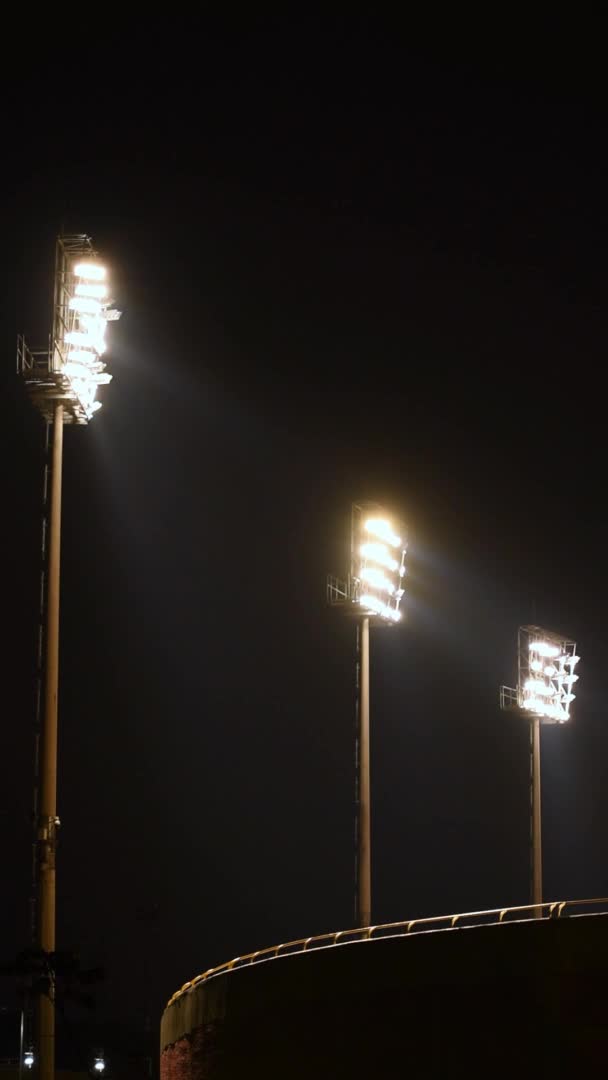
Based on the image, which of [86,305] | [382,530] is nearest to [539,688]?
[382,530]

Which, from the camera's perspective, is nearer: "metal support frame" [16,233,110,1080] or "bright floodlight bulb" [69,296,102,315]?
"metal support frame" [16,233,110,1080]

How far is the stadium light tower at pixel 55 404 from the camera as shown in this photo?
19516 mm

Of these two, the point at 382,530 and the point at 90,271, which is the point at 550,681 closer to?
the point at 382,530

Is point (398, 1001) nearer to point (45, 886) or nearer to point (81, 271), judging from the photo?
point (45, 886)

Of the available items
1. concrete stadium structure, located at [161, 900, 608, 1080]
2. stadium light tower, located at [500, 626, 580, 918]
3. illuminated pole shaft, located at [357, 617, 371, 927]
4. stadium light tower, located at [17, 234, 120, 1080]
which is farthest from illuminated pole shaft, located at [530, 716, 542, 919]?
stadium light tower, located at [17, 234, 120, 1080]

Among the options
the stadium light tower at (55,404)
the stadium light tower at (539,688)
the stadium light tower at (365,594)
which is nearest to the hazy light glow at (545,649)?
the stadium light tower at (539,688)

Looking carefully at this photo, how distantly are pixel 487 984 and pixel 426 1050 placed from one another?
1095 millimetres

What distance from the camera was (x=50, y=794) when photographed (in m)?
20.2

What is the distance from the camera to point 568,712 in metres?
49.5

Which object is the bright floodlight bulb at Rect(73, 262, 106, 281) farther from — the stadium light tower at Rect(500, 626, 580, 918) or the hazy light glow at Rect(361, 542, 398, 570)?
the stadium light tower at Rect(500, 626, 580, 918)

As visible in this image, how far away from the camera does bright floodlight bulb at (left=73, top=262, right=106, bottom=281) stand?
77.0 feet

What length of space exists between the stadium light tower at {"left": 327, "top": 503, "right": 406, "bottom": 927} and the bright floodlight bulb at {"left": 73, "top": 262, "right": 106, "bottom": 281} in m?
11.1

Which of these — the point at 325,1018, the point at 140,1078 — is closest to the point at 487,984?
the point at 325,1018

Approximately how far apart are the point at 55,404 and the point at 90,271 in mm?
2227
